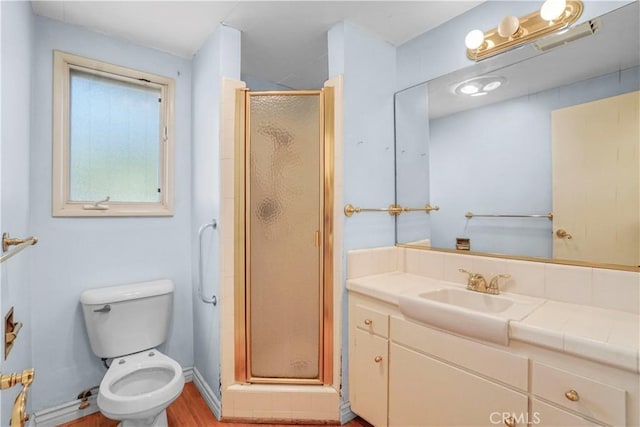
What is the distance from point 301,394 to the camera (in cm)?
177

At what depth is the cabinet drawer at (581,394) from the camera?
35.0 inches

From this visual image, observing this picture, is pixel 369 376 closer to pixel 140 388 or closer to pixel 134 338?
pixel 140 388

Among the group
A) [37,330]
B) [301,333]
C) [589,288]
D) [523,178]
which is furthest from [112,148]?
[589,288]

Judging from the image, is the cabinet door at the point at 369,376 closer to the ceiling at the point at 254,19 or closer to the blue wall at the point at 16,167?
the blue wall at the point at 16,167

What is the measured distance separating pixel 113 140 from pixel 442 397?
93.4 inches

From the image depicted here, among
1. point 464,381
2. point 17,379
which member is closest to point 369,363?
point 464,381

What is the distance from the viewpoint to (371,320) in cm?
159

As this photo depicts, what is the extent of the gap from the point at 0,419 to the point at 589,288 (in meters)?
2.38

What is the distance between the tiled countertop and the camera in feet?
2.94

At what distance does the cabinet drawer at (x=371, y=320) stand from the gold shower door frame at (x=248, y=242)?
0.17m

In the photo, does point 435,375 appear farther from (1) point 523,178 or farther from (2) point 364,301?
(1) point 523,178

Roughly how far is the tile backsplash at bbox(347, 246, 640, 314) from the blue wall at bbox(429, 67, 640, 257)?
0.27ft

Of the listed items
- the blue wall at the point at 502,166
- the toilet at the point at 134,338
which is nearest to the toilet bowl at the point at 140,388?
the toilet at the point at 134,338

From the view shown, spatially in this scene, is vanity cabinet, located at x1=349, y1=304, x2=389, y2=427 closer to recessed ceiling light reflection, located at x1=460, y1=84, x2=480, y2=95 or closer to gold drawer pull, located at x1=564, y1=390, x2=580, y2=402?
gold drawer pull, located at x1=564, y1=390, x2=580, y2=402
